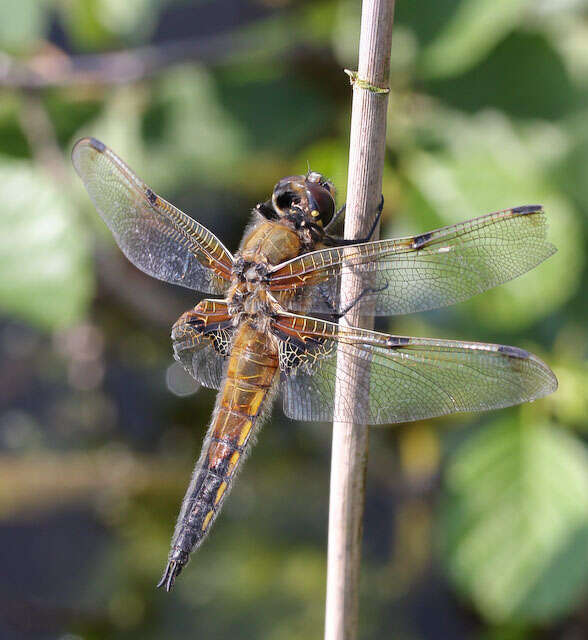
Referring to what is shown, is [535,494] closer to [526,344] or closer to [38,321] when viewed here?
[526,344]

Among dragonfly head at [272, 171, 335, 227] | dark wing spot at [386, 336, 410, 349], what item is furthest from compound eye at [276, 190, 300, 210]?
dark wing spot at [386, 336, 410, 349]

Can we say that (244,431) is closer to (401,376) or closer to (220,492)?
(220,492)

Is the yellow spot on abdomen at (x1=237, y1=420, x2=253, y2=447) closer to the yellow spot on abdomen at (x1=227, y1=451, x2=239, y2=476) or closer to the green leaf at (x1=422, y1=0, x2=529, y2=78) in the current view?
the yellow spot on abdomen at (x1=227, y1=451, x2=239, y2=476)

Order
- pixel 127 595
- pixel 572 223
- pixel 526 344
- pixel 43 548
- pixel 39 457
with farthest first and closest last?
pixel 39 457 → pixel 43 548 → pixel 127 595 → pixel 526 344 → pixel 572 223

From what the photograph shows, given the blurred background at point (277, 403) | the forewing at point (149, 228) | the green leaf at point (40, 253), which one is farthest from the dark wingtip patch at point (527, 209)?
the green leaf at point (40, 253)

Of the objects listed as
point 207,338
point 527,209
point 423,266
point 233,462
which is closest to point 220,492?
point 233,462

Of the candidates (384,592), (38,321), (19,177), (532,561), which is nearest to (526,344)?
(532,561)
